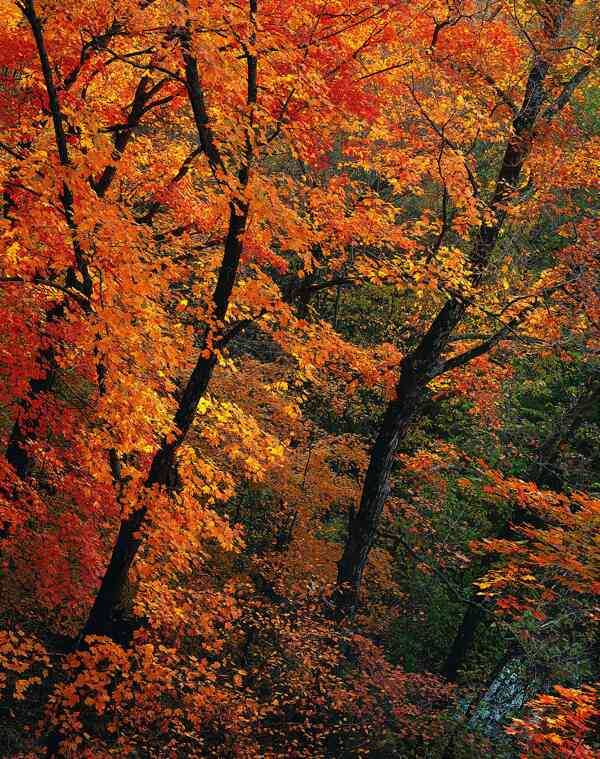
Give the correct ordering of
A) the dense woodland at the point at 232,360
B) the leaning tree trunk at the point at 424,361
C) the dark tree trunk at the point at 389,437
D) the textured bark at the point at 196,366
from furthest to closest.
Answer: the dark tree trunk at the point at 389,437
the leaning tree trunk at the point at 424,361
the dense woodland at the point at 232,360
the textured bark at the point at 196,366

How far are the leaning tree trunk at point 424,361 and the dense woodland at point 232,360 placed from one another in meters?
0.05

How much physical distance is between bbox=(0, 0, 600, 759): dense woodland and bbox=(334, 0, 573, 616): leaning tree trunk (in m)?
0.05

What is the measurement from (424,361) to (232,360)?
300 cm

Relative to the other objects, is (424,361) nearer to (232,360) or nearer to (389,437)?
(389,437)

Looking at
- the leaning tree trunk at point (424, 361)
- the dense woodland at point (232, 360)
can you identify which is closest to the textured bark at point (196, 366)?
the dense woodland at point (232, 360)

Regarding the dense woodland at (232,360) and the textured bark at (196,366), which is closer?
the textured bark at (196,366)

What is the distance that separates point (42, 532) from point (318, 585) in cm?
484

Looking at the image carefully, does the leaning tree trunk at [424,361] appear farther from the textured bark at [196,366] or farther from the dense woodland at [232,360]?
the textured bark at [196,366]

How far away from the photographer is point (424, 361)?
9.65 m

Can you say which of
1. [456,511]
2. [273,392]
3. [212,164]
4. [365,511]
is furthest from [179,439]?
[456,511]

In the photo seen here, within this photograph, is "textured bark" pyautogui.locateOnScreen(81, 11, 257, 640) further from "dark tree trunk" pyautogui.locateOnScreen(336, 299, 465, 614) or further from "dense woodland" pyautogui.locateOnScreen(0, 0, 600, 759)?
"dark tree trunk" pyautogui.locateOnScreen(336, 299, 465, 614)

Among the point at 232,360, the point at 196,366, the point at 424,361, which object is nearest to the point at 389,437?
the point at 424,361

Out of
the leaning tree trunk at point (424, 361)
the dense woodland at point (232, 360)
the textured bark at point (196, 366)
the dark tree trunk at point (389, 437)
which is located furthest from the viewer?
the dark tree trunk at point (389, 437)

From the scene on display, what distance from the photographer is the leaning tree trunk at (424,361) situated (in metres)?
9.05
